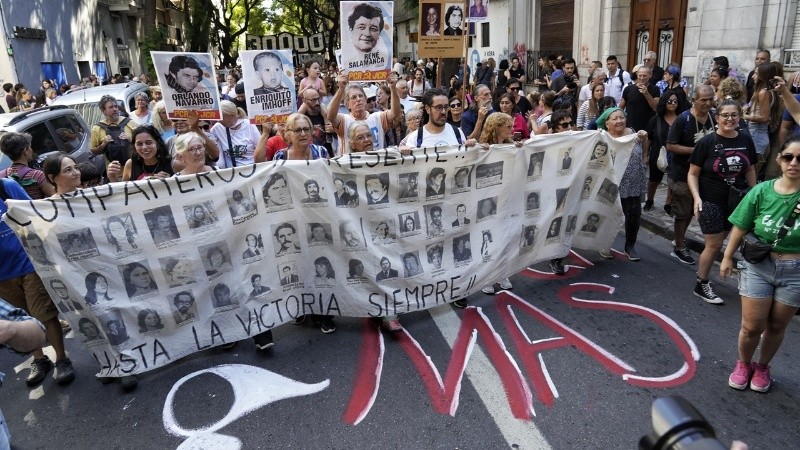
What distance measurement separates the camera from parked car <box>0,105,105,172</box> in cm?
645

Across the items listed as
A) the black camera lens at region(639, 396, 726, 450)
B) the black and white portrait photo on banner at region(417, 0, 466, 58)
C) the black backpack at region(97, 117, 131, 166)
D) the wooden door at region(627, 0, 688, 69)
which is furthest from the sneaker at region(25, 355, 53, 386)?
the wooden door at region(627, 0, 688, 69)

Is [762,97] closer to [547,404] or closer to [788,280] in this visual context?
[788,280]

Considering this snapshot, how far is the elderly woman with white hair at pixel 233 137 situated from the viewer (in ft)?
18.7

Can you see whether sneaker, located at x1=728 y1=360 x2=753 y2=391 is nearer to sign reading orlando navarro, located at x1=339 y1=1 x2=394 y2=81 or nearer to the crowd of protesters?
the crowd of protesters

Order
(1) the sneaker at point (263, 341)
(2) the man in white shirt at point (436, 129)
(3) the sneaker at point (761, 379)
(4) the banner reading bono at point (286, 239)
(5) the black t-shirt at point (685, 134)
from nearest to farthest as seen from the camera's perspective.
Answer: (3) the sneaker at point (761, 379), (4) the banner reading bono at point (286, 239), (1) the sneaker at point (263, 341), (2) the man in white shirt at point (436, 129), (5) the black t-shirt at point (685, 134)

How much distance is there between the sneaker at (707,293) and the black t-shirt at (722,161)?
0.70 metres

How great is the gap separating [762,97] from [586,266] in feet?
9.33

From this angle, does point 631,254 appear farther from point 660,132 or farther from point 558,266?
point 660,132

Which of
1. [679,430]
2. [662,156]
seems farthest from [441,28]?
[679,430]

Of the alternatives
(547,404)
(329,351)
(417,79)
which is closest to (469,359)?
(547,404)

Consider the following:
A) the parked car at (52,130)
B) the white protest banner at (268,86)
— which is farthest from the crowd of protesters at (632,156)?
the parked car at (52,130)

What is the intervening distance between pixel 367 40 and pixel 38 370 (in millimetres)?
4306

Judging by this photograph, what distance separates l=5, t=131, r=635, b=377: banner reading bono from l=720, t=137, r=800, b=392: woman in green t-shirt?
171 centimetres

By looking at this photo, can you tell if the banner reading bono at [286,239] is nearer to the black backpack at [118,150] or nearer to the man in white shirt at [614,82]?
the black backpack at [118,150]
